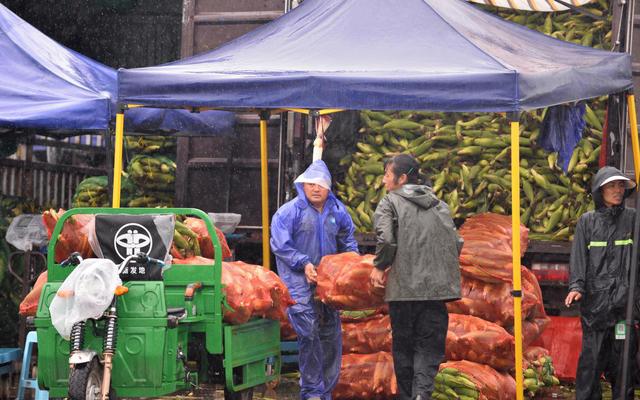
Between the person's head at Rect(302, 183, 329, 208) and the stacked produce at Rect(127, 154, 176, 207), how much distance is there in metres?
4.14

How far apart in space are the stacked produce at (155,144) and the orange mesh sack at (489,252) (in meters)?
5.34

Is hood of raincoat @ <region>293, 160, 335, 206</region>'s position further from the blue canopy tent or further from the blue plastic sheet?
the blue plastic sheet

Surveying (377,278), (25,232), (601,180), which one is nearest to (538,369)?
(601,180)

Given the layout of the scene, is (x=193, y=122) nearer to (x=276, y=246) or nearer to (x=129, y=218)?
(x=276, y=246)

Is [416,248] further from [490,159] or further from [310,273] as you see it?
[490,159]

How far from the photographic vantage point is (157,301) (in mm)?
7480

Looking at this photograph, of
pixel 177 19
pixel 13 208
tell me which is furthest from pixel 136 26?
pixel 13 208

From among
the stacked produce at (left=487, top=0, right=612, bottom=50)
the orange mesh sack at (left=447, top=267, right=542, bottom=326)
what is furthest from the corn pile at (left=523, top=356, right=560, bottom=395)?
the stacked produce at (left=487, top=0, right=612, bottom=50)

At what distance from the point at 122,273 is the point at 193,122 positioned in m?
5.04

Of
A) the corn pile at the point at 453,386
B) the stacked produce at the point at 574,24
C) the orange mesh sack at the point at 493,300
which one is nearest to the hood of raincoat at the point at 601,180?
the orange mesh sack at the point at 493,300

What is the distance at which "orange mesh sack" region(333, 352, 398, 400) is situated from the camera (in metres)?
9.98

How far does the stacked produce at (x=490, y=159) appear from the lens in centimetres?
1169

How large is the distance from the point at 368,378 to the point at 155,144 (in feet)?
17.9

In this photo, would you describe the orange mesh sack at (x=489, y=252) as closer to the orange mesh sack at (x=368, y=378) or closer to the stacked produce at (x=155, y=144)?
the orange mesh sack at (x=368, y=378)
